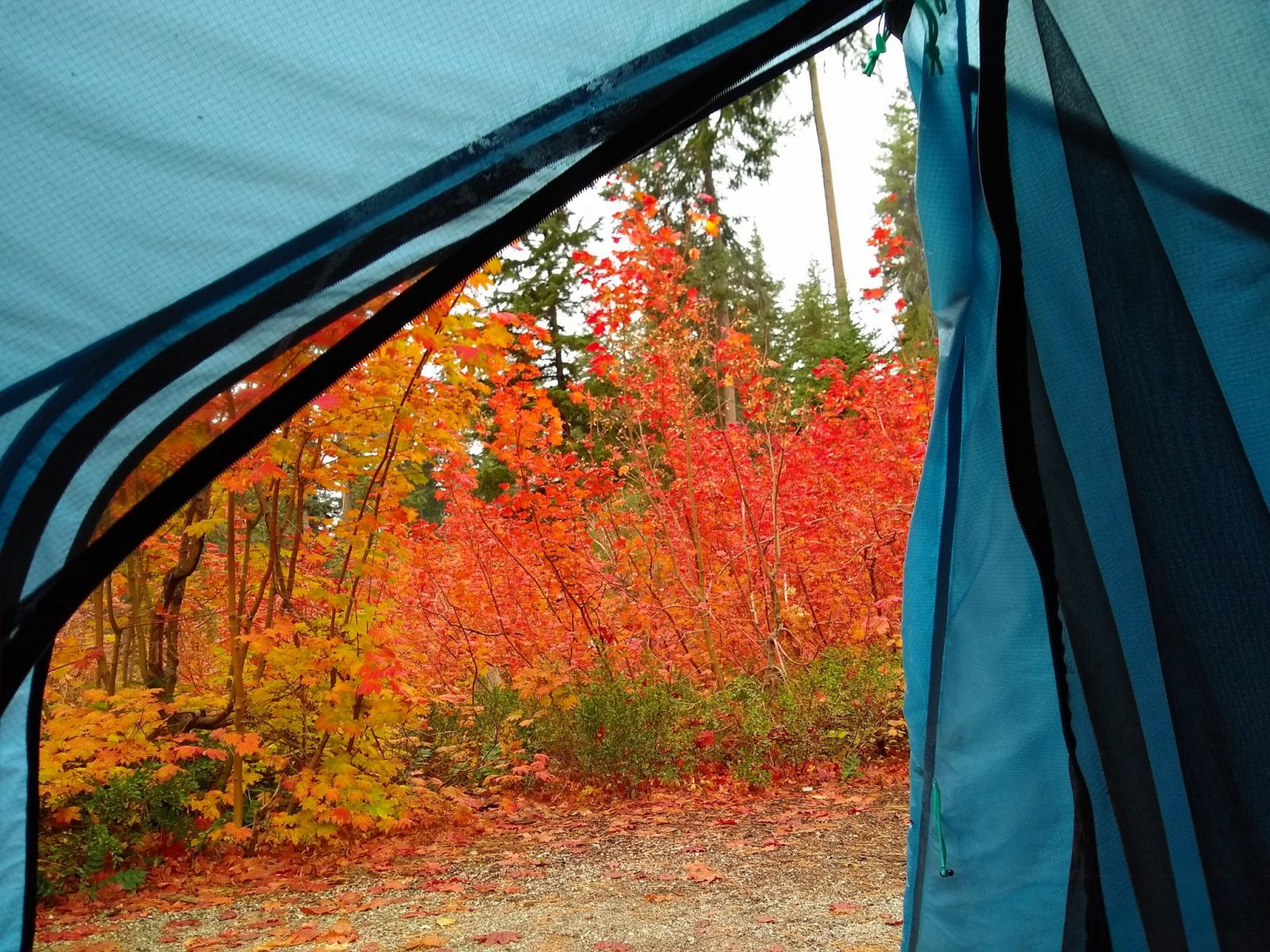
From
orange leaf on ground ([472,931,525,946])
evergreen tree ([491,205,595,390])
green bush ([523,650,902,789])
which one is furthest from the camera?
evergreen tree ([491,205,595,390])

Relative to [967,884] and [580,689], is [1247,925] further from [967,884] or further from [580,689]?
[580,689]

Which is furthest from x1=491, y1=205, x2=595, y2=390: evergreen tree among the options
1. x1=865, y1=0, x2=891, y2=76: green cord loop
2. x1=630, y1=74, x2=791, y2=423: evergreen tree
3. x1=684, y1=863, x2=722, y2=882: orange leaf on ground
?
x1=865, y1=0, x2=891, y2=76: green cord loop

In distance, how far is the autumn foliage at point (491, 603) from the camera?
4.22 meters

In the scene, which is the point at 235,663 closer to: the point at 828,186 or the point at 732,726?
the point at 732,726

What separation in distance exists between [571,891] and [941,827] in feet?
8.52

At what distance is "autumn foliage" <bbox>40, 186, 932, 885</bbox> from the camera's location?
4223 mm

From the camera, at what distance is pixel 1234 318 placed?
138 centimetres

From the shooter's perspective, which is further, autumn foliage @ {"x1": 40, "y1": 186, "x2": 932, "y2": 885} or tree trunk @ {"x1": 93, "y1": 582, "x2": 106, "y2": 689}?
tree trunk @ {"x1": 93, "y1": 582, "x2": 106, "y2": 689}

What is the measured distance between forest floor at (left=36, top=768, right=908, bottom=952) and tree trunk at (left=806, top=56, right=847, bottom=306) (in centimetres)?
737

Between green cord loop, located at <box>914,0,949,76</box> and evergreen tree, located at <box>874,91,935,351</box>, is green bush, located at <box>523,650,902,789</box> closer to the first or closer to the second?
green cord loop, located at <box>914,0,949,76</box>

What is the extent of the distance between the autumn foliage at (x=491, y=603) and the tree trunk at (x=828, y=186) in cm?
382

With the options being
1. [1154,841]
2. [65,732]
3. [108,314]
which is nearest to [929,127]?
[1154,841]

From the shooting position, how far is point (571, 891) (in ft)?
12.4

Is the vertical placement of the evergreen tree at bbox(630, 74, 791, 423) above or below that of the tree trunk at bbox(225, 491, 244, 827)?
above
